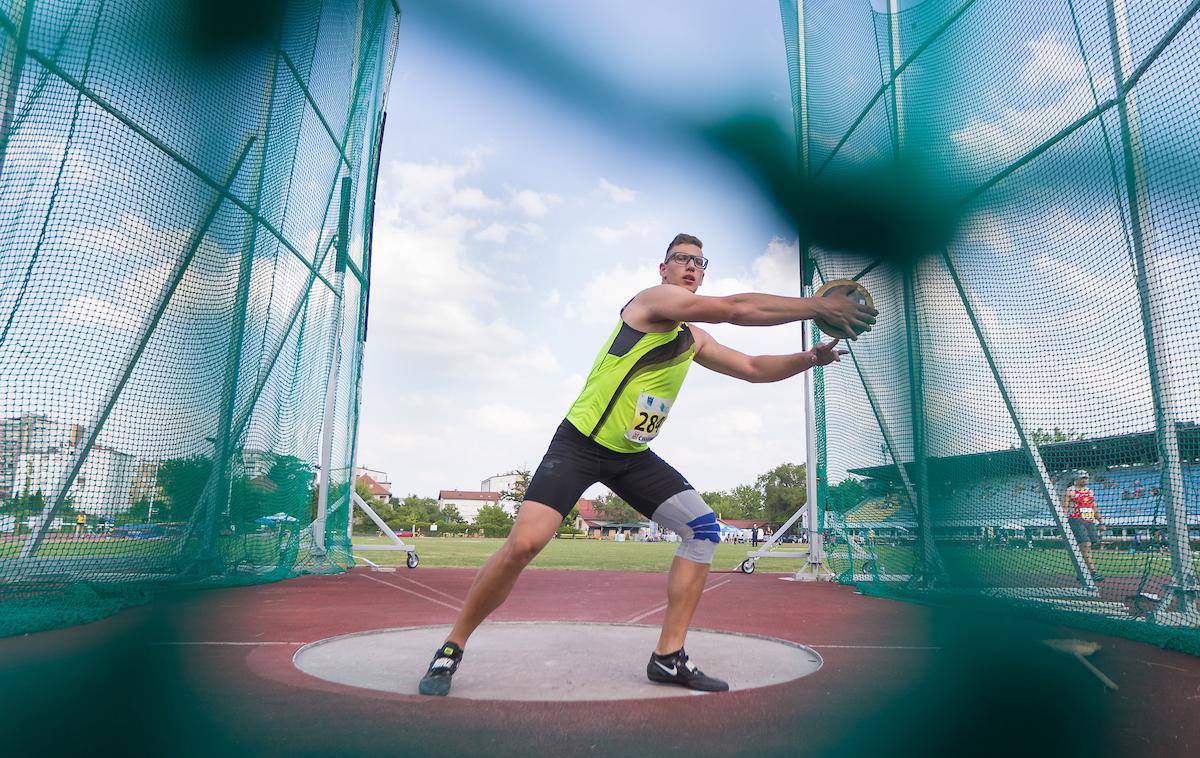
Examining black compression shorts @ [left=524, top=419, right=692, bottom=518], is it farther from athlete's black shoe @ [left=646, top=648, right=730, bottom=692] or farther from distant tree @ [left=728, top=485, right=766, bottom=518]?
distant tree @ [left=728, top=485, right=766, bottom=518]

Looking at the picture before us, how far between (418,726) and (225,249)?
3.63 meters

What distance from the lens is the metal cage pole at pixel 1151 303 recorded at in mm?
3949

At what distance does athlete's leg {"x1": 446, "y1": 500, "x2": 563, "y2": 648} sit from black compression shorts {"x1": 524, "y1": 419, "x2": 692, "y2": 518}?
6 cm

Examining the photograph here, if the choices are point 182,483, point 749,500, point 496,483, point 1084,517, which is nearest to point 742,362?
point 1084,517

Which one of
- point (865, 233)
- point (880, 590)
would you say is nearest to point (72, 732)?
point (865, 233)

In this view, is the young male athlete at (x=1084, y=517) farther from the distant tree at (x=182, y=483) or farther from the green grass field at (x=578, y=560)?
the green grass field at (x=578, y=560)

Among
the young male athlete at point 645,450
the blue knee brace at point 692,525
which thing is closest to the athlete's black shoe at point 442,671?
the young male athlete at point 645,450

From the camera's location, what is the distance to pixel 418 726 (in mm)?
2131

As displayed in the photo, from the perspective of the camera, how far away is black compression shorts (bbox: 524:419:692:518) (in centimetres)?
284

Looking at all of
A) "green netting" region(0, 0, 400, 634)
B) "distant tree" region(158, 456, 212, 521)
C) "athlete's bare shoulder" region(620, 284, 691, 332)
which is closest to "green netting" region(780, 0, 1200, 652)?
"athlete's bare shoulder" region(620, 284, 691, 332)

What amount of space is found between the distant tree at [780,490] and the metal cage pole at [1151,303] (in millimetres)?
81331

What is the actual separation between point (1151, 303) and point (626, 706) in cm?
370

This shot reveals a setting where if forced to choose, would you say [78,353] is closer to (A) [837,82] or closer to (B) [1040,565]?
(B) [1040,565]

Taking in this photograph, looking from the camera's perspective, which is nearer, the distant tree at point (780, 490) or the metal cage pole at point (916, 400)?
the metal cage pole at point (916, 400)
